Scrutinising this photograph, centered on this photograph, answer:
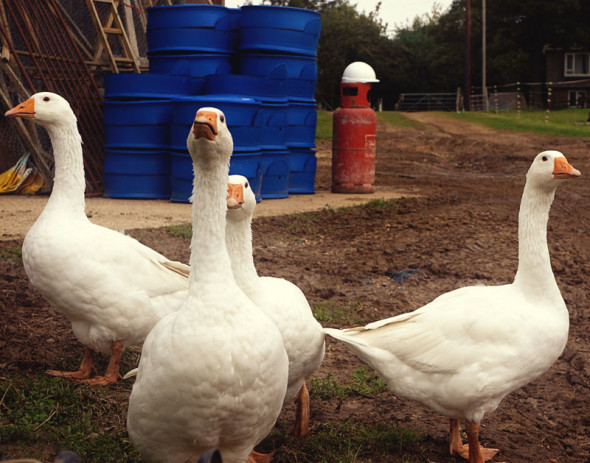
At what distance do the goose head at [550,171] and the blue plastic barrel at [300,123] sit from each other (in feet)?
24.3

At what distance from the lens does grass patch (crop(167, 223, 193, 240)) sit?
747 cm

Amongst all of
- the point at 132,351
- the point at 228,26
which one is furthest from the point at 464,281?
the point at 228,26

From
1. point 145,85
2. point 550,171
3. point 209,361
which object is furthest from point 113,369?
point 145,85

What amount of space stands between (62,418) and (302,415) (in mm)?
1217

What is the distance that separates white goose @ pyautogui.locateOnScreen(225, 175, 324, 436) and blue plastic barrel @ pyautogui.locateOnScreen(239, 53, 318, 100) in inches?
280

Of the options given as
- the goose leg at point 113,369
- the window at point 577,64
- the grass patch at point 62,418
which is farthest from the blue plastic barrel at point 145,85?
the window at point 577,64

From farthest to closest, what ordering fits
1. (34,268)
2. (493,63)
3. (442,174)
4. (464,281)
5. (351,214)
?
1. (493,63)
2. (442,174)
3. (351,214)
4. (464,281)
5. (34,268)

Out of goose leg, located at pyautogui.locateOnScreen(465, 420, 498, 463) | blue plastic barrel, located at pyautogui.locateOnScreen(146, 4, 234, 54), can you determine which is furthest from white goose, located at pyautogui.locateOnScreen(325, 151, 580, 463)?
blue plastic barrel, located at pyautogui.locateOnScreen(146, 4, 234, 54)

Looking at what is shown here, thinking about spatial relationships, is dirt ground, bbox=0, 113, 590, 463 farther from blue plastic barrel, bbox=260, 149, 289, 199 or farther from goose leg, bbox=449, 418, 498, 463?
blue plastic barrel, bbox=260, 149, 289, 199

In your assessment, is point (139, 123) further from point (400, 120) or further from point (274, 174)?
point (400, 120)

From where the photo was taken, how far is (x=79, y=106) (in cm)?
1018

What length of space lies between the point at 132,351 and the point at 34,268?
1.11 m

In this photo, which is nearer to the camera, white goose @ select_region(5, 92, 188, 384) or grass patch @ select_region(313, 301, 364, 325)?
white goose @ select_region(5, 92, 188, 384)

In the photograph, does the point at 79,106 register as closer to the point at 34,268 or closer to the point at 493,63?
the point at 34,268
